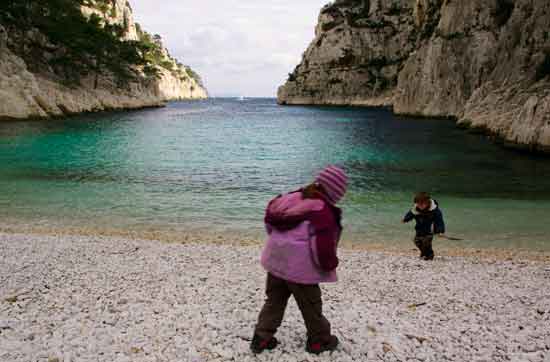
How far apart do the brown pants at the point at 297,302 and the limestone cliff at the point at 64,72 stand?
59.8 metres

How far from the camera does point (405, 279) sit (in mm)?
8578

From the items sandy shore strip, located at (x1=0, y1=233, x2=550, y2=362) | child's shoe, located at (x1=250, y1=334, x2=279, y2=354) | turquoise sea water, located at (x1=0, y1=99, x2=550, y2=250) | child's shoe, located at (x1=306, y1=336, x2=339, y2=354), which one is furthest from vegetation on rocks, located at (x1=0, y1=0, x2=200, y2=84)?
child's shoe, located at (x1=306, y1=336, x2=339, y2=354)

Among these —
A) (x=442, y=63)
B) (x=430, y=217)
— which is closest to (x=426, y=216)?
(x=430, y=217)

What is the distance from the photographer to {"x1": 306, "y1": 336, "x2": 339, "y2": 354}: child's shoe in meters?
5.15

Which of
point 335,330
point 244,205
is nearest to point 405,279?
point 335,330

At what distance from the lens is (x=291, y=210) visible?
4406 mm

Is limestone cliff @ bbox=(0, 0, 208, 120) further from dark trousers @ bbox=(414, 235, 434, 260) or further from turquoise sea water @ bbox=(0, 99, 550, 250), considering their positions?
dark trousers @ bbox=(414, 235, 434, 260)

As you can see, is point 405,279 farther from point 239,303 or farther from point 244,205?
point 244,205

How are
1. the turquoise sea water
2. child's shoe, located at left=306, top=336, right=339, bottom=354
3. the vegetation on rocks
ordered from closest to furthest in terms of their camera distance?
child's shoe, located at left=306, top=336, right=339, bottom=354, the turquoise sea water, the vegetation on rocks

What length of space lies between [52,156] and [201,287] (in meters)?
26.8

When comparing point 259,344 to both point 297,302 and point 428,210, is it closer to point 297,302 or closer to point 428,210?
point 297,302

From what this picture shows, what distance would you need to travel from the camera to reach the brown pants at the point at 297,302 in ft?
15.5

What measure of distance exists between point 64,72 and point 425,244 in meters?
83.9

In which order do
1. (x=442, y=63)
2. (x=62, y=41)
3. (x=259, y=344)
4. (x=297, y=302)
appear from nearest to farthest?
(x=297, y=302)
(x=259, y=344)
(x=442, y=63)
(x=62, y=41)
